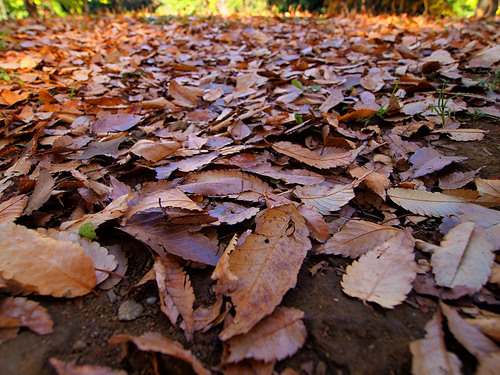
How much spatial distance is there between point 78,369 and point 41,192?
0.73 metres

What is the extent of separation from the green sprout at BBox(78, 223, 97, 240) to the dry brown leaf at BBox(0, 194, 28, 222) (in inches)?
9.8

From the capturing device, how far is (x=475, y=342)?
2.04ft

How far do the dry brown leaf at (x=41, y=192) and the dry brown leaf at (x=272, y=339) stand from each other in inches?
33.7

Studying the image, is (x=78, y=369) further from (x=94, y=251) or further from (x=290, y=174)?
(x=290, y=174)

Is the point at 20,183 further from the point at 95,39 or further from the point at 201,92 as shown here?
the point at 95,39

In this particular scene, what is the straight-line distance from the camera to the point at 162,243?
0.91 meters

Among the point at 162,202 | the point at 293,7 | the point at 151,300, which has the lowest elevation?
the point at 151,300

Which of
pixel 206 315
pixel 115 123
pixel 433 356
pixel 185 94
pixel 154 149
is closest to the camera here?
pixel 433 356

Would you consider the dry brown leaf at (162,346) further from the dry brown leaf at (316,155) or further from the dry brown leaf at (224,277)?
the dry brown leaf at (316,155)

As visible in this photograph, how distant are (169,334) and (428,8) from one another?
32.6 ft

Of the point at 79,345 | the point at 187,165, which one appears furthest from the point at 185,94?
the point at 79,345

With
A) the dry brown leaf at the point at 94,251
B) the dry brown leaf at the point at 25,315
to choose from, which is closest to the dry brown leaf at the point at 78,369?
the dry brown leaf at the point at 25,315

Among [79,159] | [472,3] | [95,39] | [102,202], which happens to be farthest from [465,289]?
[472,3]

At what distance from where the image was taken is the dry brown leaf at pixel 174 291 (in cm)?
74
